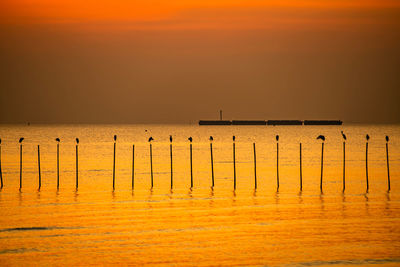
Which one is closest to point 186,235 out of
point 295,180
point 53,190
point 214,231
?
point 214,231

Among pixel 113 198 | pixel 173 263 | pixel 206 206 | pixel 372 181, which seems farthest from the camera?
pixel 372 181

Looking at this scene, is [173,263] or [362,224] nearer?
[173,263]

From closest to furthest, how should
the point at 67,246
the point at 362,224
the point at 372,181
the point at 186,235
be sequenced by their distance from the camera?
the point at 67,246, the point at 186,235, the point at 362,224, the point at 372,181

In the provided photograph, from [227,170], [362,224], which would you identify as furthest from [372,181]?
[362,224]

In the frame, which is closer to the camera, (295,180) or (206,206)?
(206,206)

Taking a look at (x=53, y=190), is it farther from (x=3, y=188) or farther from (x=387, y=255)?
(x=387, y=255)

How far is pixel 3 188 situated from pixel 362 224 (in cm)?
2316

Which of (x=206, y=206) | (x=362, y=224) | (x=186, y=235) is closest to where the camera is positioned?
(x=186, y=235)

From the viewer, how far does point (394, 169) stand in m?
56.1

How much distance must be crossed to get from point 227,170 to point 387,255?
36914 millimetres

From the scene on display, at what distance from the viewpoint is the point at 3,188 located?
40.7 m

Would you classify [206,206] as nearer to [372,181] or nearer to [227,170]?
[372,181]

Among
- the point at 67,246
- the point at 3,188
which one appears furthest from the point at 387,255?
the point at 3,188

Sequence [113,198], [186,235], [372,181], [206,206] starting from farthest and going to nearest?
[372,181], [113,198], [206,206], [186,235]
